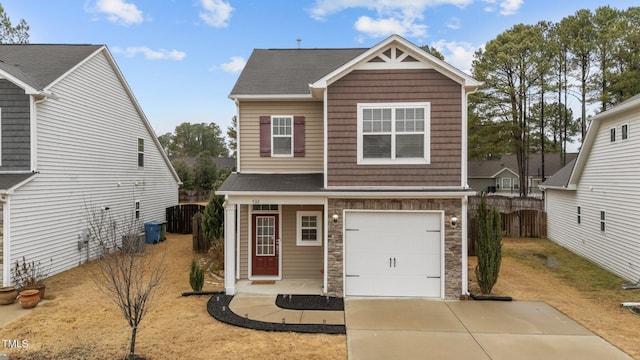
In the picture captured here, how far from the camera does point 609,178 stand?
11.7 metres

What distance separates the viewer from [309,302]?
8367 mm

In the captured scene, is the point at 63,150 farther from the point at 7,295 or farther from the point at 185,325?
the point at 185,325

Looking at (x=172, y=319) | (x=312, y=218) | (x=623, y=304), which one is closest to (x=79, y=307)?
(x=172, y=319)

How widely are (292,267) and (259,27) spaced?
14.1 m

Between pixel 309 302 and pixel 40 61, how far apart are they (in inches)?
504

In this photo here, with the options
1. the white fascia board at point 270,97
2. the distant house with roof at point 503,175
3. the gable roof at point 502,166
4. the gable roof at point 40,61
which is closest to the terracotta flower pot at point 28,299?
the gable roof at point 40,61

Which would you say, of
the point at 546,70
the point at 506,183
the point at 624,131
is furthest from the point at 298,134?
the point at 506,183

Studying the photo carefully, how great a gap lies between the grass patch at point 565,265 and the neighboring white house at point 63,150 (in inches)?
640

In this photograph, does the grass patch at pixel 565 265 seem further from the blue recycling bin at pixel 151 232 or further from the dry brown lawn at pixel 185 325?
the blue recycling bin at pixel 151 232

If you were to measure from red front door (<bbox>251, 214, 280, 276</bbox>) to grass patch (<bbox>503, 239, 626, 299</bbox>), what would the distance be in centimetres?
914

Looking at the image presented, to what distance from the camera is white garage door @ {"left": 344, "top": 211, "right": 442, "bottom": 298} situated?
347 inches

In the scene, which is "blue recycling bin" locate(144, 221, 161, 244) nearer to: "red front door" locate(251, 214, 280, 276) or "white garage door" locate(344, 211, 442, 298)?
"red front door" locate(251, 214, 280, 276)

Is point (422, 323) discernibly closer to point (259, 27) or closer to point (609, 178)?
point (609, 178)

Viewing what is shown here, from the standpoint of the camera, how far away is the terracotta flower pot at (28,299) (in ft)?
26.3
